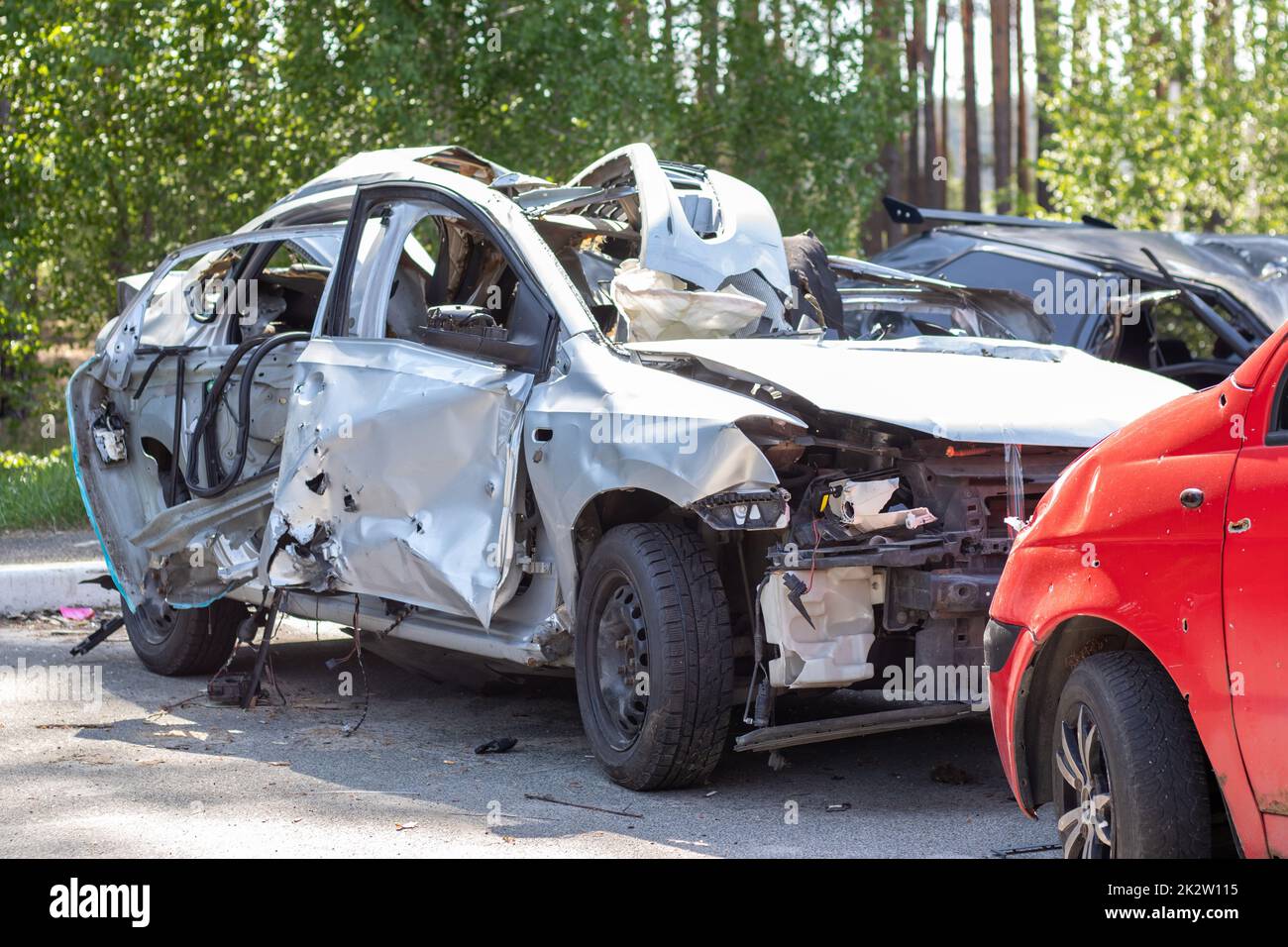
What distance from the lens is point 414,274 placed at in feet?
24.0

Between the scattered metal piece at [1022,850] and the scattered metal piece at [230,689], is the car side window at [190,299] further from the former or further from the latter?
the scattered metal piece at [1022,850]

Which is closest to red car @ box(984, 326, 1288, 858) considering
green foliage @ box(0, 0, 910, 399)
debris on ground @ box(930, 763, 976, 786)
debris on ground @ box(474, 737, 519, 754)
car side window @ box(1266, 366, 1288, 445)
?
car side window @ box(1266, 366, 1288, 445)

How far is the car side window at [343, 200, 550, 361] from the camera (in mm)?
7008

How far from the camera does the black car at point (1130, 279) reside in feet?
32.4

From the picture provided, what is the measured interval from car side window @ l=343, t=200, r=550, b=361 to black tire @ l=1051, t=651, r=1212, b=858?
3462mm

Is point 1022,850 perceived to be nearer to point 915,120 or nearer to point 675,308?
point 675,308

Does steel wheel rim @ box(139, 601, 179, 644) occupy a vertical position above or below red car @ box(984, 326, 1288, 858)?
below

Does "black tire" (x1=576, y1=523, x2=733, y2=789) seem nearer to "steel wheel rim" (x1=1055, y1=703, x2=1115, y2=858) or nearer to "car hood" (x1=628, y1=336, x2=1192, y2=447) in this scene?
"car hood" (x1=628, y1=336, x2=1192, y2=447)

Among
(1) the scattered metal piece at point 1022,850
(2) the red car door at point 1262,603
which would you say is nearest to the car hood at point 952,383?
(1) the scattered metal piece at point 1022,850

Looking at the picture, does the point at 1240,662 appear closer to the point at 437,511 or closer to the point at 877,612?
the point at 877,612

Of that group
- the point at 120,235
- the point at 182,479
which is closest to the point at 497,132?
the point at 120,235

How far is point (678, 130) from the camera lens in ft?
59.8

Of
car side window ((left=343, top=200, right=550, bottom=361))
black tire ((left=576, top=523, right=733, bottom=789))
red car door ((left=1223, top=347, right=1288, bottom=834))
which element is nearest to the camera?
red car door ((left=1223, top=347, right=1288, bottom=834))

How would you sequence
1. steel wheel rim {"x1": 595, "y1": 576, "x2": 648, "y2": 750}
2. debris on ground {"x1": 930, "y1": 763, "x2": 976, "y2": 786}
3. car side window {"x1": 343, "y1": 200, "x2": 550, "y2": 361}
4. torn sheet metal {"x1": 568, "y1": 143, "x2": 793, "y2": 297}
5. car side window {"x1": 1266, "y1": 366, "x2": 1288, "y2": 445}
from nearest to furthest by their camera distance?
car side window {"x1": 1266, "y1": 366, "x2": 1288, "y2": 445}, steel wheel rim {"x1": 595, "y1": 576, "x2": 648, "y2": 750}, debris on ground {"x1": 930, "y1": 763, "x2": 976, "y2": 786}, torn sheet metal {"x1": 568, "y1": 143, "x2": 793, "y2": 297}, car side window {"x1": 343, "y1": 200, "x2": 550, "y2": 361}
